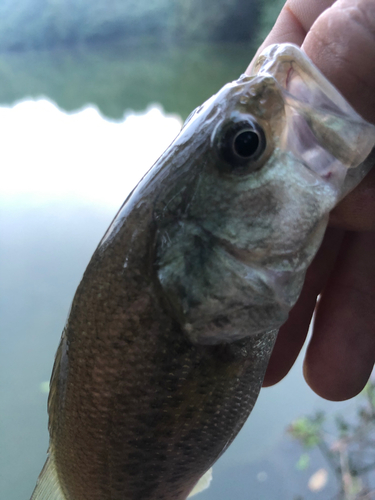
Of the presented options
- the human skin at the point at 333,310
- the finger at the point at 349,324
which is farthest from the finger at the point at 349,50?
the finger at the point at 349,324

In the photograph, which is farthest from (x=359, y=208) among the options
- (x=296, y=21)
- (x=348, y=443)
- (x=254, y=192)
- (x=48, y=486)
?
(x=348, y=443)

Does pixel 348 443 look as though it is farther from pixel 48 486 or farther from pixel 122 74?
pixel 122 74

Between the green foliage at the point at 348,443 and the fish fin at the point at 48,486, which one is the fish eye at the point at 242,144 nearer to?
the fish fin at the point at 48,486

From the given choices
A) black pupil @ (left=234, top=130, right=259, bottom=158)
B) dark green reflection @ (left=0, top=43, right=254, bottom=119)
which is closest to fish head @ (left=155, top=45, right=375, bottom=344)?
black pupil @ (left=234, top=130, right=259, bottom=158)

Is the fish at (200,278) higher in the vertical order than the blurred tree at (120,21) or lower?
lower

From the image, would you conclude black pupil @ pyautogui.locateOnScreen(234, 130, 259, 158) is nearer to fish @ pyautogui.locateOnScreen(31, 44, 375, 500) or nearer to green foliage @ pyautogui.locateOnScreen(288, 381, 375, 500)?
fish @ pyautogui.locateOnScreen(31, 44, 375, 500)

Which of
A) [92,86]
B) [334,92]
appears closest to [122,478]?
[334,92]

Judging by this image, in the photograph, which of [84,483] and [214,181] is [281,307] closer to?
[214,181]
